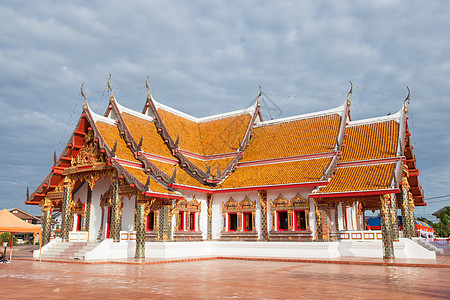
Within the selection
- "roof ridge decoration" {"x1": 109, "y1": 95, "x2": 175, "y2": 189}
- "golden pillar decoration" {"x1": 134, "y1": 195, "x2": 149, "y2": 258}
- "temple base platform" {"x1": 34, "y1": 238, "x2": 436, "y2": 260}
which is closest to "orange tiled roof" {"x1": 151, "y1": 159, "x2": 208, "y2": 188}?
"roof ridge decoration" {"x1": 109, "y1": 95, "x2": 175, "y2": 189}

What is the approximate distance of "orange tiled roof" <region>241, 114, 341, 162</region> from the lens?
2045 cm

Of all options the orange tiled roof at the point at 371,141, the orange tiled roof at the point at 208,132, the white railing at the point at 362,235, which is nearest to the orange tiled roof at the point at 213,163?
the orange tiled roof at the point at 208,132

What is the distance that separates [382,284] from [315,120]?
1406cm

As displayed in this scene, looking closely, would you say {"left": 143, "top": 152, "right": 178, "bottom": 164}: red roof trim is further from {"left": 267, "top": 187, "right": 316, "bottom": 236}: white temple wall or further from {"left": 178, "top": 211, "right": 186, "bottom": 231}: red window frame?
{"left": 267, "top": 187, "right": 316, "bottom": 236}: white temple wall

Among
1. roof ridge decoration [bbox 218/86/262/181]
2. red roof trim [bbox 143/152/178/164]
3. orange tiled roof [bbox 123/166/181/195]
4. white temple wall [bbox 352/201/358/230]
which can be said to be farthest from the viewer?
roof ridge decoration [bbox 218/86/262/181]

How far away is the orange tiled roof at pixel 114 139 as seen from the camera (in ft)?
58.2

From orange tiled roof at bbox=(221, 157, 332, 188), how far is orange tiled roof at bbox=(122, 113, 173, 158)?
3.64m

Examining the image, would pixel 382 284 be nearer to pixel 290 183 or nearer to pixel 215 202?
pixel 290 183

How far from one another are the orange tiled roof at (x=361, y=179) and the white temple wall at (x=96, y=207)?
1028 centimetres

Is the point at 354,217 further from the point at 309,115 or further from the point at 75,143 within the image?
the point at 75,143

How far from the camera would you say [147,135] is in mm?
20703

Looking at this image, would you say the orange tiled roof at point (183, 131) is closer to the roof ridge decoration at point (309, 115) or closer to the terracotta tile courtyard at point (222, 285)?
the roof ridge decoration at point (309, 115)

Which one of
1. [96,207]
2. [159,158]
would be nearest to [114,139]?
[159,158]

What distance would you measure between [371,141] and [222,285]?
13582 mm
